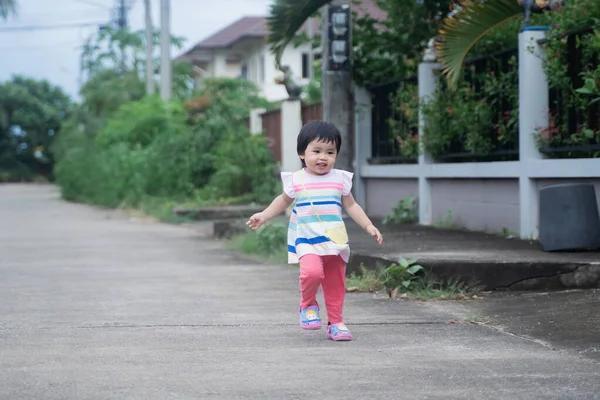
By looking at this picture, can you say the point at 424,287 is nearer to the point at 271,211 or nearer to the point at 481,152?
the point at 271,211


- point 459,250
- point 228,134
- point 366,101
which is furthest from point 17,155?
point 459,250

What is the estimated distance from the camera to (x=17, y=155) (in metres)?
87.6

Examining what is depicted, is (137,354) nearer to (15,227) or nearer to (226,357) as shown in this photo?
(226,357)

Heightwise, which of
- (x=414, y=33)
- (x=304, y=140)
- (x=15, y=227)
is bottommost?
(x=15, y=227)

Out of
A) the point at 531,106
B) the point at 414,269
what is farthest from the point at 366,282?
the point at 531,106

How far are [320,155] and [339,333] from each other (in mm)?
1029

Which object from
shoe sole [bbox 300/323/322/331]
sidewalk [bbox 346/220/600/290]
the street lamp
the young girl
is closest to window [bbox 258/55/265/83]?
the street lamp

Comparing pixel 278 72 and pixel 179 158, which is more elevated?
pixel 278 72

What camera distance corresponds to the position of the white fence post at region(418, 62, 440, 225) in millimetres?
13727

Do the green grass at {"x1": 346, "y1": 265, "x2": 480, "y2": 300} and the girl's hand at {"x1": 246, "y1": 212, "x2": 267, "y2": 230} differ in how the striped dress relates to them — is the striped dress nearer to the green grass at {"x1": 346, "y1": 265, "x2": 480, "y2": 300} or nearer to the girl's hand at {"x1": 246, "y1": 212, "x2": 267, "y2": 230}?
the girl's hand at {"x1": 246, "y1": 212, "x2": 267, "y2": 230}

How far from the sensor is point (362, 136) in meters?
16.6

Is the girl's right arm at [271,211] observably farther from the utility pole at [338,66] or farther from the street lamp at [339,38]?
the street lamp at [339,38]

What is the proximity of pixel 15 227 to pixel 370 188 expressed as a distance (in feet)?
21.9

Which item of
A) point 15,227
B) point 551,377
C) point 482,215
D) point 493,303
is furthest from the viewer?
point 15,227
